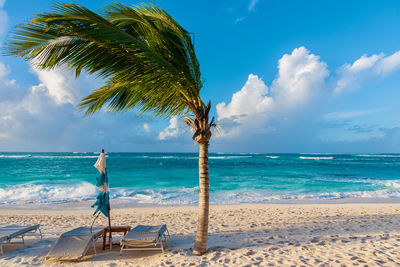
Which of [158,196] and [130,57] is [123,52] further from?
[158,196]

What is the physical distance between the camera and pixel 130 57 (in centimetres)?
367

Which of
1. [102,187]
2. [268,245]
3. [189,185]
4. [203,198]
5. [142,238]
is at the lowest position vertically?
[189,185]

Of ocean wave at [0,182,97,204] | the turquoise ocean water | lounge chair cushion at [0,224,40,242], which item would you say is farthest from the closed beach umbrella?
ocean wave at [0,182,97,204]

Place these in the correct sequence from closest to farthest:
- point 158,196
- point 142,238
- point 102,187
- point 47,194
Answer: point 142,238
point 102,187
point 158,196
point 47,194

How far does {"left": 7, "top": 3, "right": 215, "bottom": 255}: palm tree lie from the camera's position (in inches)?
117

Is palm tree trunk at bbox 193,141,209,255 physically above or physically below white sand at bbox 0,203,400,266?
above

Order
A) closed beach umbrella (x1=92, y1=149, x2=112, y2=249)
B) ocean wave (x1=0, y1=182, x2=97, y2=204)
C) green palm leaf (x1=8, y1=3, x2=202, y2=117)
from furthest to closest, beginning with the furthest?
ocean wave (x1=0, y1=182, x2=97, y2=204)
closed beach umbrella (x1=92, y1=149, x2=112, y2=249)
green palm leaf (x1=8, y1=3, x2=202, y2=117)

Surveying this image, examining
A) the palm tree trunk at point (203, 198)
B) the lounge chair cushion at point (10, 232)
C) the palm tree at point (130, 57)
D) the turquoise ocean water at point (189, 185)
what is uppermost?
the palm tree at point (130, 57)

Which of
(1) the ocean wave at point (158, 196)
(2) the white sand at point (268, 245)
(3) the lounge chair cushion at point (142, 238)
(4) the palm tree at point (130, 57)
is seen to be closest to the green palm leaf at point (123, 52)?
(4) the palm tree at point (130, 57)

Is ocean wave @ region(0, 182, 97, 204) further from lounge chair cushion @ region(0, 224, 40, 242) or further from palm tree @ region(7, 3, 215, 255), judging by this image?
palm tree @ region(7, 3, 215, 255)

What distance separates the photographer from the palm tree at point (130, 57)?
2.98 metres

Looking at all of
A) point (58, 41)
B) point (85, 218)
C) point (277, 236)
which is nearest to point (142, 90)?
point (58, 41)

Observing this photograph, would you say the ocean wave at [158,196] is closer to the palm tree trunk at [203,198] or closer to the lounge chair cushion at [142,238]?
the lounge chair cushion at [142,238]

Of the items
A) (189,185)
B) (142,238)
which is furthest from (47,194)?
(142,238)
